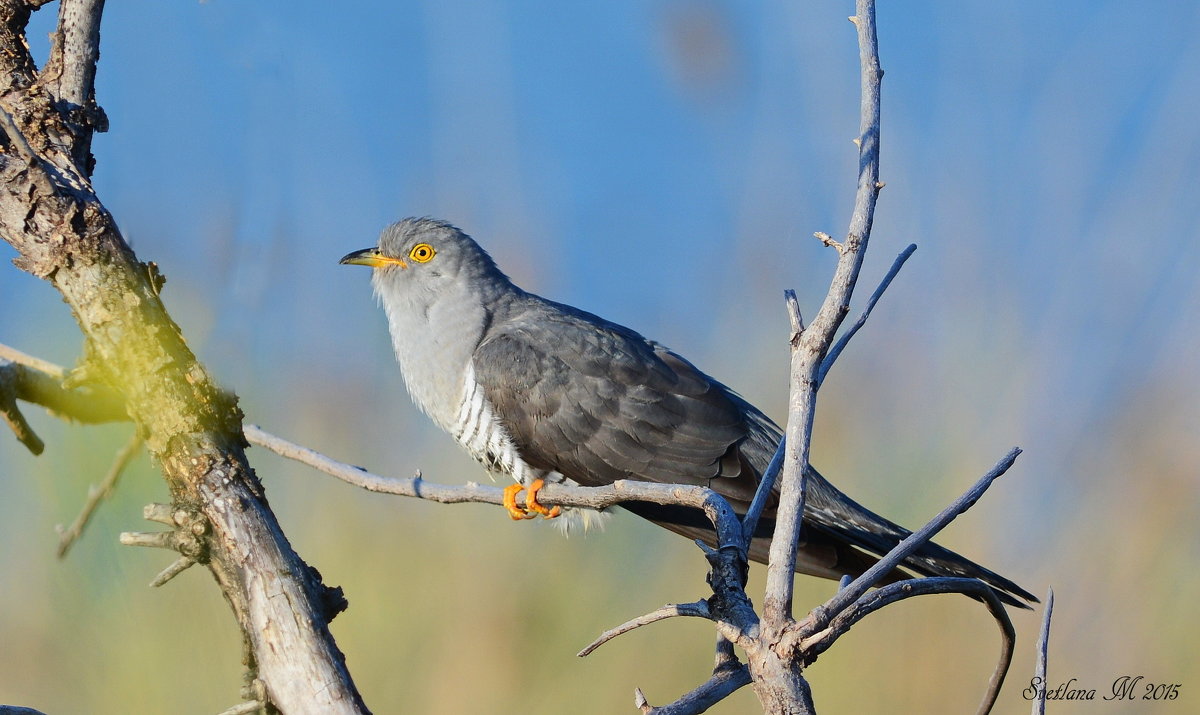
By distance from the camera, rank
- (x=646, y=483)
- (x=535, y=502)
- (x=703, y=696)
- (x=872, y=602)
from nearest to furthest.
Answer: (x=872, y=602) → (x=703, y=696) → (x=646, y=483) → (x=535, y=502)

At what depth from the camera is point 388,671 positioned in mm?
3365

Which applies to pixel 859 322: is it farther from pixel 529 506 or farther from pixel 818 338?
pixel 529 506

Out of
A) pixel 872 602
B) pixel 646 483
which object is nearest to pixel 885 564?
pixel 872 602

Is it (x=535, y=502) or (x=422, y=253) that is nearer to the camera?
(x=535, y=502)

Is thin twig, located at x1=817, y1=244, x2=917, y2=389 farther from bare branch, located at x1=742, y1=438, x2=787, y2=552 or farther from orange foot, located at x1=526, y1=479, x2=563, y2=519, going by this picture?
orange foot, located at x1=526, y1=479, x2=563, y2=519

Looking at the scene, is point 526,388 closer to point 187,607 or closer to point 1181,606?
point 187,607

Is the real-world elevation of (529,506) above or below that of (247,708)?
above

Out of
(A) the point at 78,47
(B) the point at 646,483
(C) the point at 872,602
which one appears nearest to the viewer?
(C) the point at 872,602

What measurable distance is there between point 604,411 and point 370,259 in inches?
46.6

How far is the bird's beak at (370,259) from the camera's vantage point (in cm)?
377

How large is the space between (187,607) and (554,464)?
45.4 inches

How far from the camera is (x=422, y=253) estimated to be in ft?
12.2

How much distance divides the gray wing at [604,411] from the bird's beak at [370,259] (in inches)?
25.6

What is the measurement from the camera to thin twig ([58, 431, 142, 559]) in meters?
1.62
